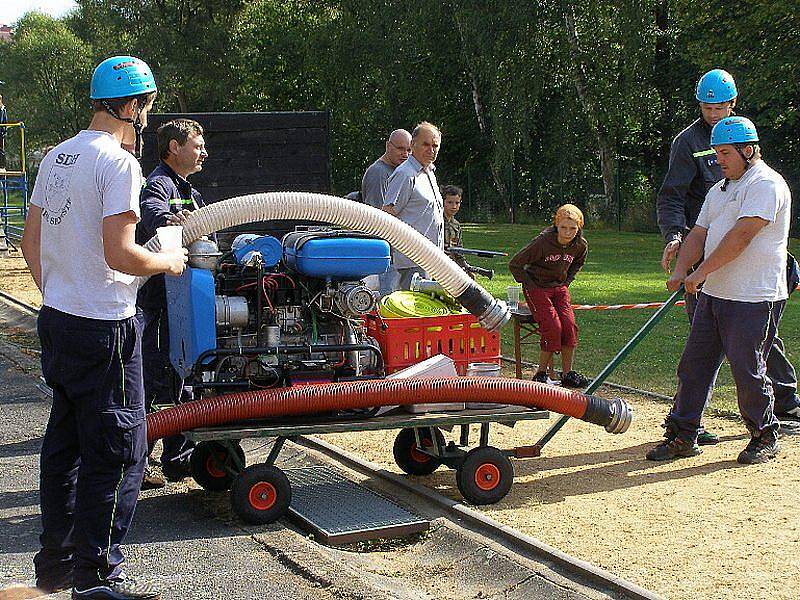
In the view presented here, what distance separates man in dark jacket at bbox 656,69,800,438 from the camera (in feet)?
25.6

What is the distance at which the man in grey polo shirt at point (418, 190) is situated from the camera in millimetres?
9422

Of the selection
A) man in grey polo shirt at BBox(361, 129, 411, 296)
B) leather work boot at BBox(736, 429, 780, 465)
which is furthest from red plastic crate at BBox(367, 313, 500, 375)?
man in grey polo shirt at BBox(361, 129, 411, 296)

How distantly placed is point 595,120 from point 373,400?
32.2 m

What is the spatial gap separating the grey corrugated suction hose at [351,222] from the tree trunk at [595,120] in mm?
31582

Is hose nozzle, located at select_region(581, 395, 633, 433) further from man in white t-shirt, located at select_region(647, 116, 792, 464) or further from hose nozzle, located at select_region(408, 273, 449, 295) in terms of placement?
hose nozzle, located at select_region(408, 273, 449, 295)

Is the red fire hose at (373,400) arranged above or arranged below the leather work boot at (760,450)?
above

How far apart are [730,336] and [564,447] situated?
1.28 meters

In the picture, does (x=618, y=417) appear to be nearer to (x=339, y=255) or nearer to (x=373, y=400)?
(x=373, y=400)

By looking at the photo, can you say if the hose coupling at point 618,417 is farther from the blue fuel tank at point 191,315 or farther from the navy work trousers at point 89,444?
the navy work trousers at point 89,444

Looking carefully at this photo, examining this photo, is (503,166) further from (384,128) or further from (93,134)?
(93,134)

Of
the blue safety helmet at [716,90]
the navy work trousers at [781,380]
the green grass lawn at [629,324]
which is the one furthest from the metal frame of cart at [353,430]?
the green grass lawn at [629,324]

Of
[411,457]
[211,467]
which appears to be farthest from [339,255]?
[211,467]

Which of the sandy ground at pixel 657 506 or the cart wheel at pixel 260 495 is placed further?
the cart wheel at pixel 260 495

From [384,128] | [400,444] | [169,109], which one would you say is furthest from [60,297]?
[169,109]
